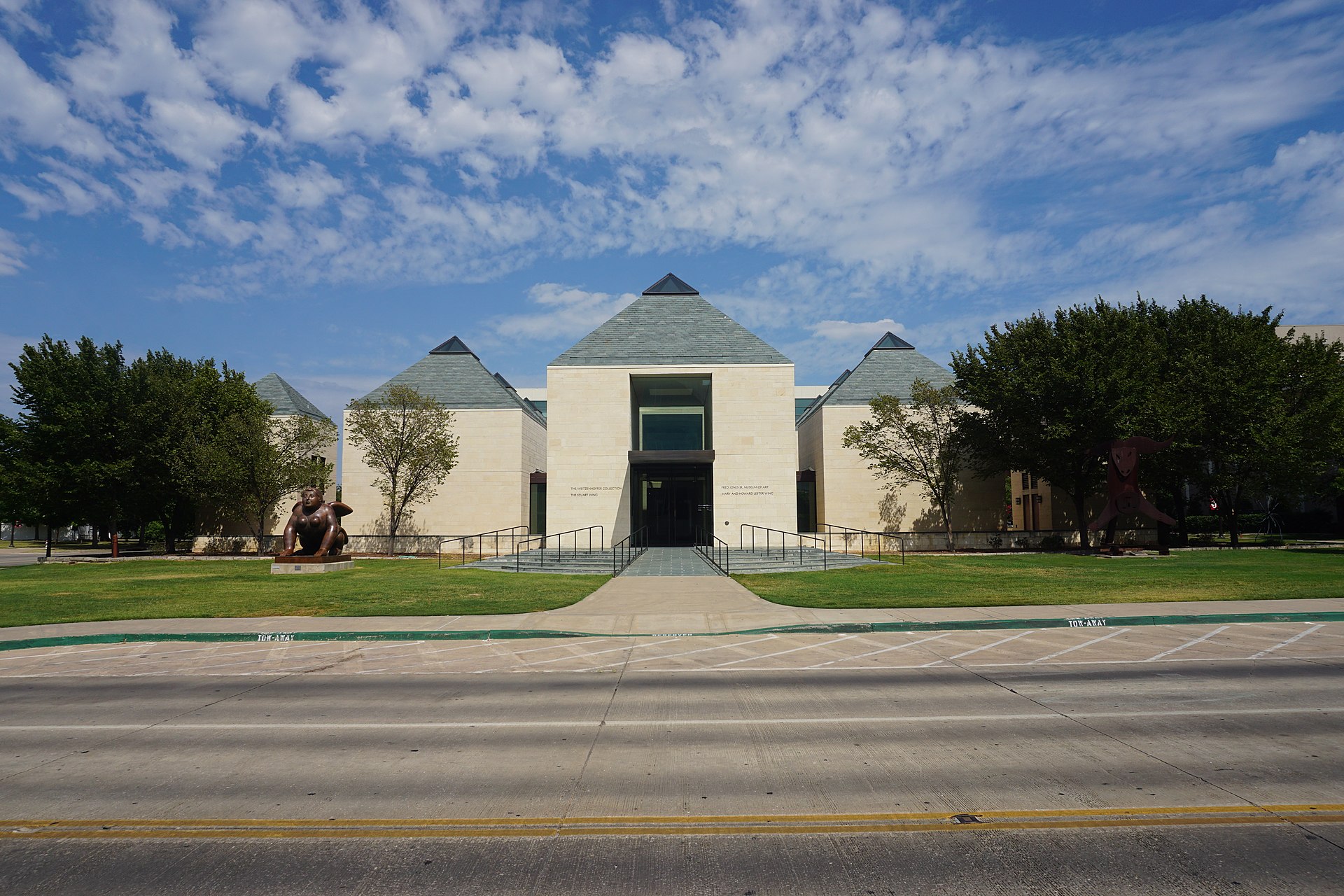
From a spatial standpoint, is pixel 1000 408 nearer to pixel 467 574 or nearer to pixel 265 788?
pixel 467 574

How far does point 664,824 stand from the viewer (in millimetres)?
5230

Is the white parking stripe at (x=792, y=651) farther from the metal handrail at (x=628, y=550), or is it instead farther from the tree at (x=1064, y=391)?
the tree at (x=1064, y=391)

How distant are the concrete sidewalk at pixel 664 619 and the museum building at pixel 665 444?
21.6 m

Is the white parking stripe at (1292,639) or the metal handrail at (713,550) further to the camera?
the metal handrail at (713,550)

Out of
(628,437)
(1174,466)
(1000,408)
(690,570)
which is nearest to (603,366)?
(628,437)

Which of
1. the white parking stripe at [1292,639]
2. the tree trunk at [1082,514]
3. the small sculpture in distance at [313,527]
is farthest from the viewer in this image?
the tree trunk at [1082,514]

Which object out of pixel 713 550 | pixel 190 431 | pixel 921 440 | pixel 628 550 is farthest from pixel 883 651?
pixel 190 431

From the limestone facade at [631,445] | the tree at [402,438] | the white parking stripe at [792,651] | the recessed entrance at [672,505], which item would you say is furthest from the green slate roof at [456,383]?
the white parking stripe at [792,651]

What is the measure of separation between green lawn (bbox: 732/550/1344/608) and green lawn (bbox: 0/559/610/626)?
643 cm

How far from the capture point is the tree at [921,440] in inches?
1548

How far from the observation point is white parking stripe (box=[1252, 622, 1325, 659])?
11516 millimetres

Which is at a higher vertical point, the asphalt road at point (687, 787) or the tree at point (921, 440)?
the tree at point (921, 440)

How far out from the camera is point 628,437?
39.9 meters

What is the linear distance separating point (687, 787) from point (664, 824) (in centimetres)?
79
